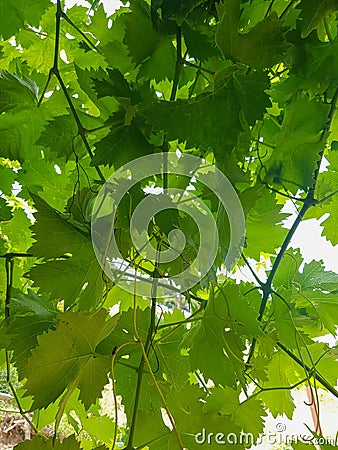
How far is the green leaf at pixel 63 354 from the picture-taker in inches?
13.0

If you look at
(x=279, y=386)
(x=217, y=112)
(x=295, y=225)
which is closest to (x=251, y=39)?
(x=217, y=112)

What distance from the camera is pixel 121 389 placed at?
1.43ft

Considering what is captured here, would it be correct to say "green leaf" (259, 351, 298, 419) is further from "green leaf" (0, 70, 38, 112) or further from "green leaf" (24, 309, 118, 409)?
"green leaf" (0, 70, 38, 112)

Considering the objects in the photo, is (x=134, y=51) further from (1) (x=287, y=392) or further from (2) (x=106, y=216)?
(1) (x=287, y=392)

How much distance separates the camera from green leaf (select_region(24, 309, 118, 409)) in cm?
33

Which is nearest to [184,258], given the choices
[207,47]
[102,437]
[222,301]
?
[222,301]

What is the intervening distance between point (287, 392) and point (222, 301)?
0.51ft

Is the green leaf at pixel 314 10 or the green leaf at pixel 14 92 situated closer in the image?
the green leaf at pixel 314 10

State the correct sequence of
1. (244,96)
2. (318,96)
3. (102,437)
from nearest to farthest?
1. (244,96)
2. (318,96)
3. (102,437)

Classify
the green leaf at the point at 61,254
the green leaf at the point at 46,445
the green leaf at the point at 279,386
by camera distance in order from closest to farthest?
the green leaf at the point at 46,445 → the green leaf at the point at 61,254 → the green leaf at the point at 279,386

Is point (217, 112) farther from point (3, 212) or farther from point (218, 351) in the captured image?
point (3, 212)

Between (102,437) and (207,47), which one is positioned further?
(102,437)

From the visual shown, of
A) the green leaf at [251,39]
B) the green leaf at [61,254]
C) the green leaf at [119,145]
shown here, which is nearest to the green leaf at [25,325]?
the green leaf at [61,254]

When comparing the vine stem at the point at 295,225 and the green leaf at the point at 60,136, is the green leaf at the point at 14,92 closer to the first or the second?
the green leaf at the point at 60,136
